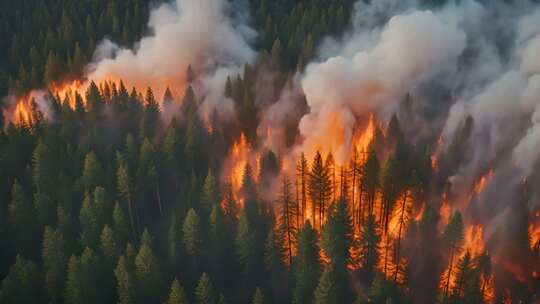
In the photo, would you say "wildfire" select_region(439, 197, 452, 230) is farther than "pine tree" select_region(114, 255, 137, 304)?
Yes

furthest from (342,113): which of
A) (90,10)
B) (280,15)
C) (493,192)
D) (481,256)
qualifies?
(90,10)

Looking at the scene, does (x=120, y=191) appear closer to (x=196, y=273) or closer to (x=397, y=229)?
(x=196, y=273)

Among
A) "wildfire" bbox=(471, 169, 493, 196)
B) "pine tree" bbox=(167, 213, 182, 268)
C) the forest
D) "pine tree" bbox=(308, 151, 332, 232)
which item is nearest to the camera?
the forest

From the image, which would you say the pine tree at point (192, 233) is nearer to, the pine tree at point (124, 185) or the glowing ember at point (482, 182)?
the pine tree at point (124, 185)

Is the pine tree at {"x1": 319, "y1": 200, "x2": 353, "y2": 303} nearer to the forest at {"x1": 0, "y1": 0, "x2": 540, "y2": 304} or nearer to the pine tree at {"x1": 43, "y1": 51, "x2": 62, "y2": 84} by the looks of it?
the forest at {"x1": 0, "y1": 0, "x2": 540, "y2": 304}

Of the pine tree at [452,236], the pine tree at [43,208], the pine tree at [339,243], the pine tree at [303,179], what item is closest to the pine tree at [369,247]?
the pine tree at [339,243]

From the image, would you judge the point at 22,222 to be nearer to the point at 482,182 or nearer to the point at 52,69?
the point at 52,69

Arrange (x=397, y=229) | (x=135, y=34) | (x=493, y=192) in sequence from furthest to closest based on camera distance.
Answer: (x=135, y=34) < (x=493, y=192) < (x=397, y=229)

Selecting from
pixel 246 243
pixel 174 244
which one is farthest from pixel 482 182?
→ pixel 174 244

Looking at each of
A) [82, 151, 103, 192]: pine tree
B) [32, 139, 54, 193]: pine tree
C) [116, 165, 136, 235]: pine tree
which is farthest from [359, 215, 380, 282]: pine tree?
[32, 139, 54, 193]: pine tree
